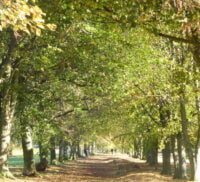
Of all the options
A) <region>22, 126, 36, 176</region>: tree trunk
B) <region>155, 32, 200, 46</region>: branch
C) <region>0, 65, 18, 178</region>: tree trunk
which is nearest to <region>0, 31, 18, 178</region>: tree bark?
<region>0, 65, 18, 178</region>: tree trunk

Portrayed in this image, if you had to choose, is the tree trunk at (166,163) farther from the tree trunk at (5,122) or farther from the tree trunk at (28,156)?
the tree trunk at (5,122)

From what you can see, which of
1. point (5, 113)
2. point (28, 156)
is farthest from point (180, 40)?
point (28, 156)

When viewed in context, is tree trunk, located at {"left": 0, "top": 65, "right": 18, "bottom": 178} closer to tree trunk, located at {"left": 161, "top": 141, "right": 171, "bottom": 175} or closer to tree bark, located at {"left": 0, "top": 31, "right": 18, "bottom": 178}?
tree bark, located at {"left": 0, "top": 31, "right": 18, "bottom": 178}

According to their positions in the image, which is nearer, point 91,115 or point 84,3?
point 84,3

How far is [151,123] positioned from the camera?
3089 centimetres

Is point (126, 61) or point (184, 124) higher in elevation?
point (126, 61)

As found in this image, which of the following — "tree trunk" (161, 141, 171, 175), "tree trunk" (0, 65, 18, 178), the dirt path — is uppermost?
"tree trunk" (0, 65, 18, 178)

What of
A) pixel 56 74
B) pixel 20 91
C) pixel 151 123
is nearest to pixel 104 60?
pixel 56 74

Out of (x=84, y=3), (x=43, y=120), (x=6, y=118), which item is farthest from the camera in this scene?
(x=43, y=120)

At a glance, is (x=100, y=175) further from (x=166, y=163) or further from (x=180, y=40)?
(x=180, y=40)

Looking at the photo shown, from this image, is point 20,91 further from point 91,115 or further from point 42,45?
point 91,115

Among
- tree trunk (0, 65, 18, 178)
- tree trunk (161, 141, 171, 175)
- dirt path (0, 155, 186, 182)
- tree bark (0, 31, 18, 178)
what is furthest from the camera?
tree trunk (161, 141, 171, 175)

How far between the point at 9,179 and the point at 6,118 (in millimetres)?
3568

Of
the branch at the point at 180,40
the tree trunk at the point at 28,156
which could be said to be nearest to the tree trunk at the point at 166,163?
the tree trunk at the point at 28,156
